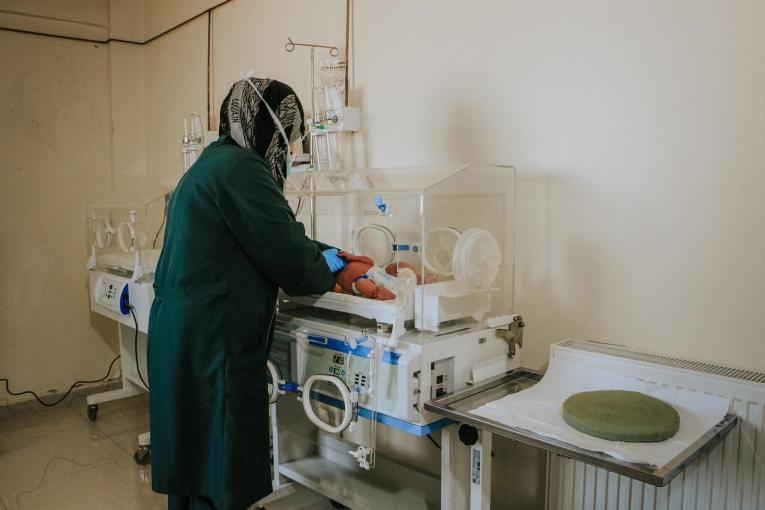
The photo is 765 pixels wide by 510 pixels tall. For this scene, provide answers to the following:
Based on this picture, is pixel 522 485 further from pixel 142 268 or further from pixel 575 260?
pixel 142 268

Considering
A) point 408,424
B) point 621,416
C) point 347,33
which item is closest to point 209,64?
point 347,33

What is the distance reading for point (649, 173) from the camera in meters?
1.70

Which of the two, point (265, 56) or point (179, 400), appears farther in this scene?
point (265, 56)

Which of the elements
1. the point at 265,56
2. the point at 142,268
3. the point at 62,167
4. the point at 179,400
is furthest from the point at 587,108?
the point at 62,167

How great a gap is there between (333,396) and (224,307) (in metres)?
0.43

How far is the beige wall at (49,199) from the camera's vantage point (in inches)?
141

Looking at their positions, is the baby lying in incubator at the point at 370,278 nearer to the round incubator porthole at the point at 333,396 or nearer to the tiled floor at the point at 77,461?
the round incubator porthole at the point at 333,396

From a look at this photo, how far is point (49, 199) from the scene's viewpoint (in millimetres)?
3713

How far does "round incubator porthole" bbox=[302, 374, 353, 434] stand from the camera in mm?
1700

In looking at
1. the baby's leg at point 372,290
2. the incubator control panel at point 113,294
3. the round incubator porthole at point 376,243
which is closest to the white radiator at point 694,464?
the baby's leg at point 372,290

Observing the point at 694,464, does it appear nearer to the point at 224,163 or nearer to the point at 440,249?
the point at 440,249

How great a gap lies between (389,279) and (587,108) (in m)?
0.76

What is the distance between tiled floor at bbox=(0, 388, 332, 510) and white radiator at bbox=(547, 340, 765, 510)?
112 cm

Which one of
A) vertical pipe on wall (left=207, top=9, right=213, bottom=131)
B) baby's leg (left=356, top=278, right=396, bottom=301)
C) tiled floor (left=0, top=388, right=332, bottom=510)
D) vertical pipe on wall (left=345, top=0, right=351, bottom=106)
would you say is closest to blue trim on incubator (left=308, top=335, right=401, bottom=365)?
baby's leg (left=356, top=278, right=396, bottom=301)
